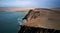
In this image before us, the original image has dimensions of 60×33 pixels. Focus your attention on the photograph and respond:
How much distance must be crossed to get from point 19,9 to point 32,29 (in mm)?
1298

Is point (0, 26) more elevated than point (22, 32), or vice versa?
point (22, 32)

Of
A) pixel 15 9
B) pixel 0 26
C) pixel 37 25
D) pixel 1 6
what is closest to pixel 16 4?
pixel 15 9

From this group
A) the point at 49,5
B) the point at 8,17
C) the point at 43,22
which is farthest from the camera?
the point at 8,17

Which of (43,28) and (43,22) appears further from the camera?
(43,22)

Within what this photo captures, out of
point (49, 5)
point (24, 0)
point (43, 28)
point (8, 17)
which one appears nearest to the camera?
point (43, 28)

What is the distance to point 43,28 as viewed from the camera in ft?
4.17

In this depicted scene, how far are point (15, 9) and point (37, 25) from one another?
134 cm

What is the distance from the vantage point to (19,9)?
257 cm

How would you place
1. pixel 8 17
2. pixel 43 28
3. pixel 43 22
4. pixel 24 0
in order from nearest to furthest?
pixel 43 28 < pixel 43 22 < pixel 24 0 < pixel 8 17

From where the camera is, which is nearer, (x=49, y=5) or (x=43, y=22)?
(x=43, y=22)

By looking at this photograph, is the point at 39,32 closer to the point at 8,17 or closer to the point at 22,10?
the point at 22,10

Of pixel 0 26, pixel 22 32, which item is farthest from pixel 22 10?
pixel 22 32

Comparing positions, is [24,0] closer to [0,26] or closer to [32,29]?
[0,26]

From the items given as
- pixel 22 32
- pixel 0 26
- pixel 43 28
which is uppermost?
pixel 43 28
